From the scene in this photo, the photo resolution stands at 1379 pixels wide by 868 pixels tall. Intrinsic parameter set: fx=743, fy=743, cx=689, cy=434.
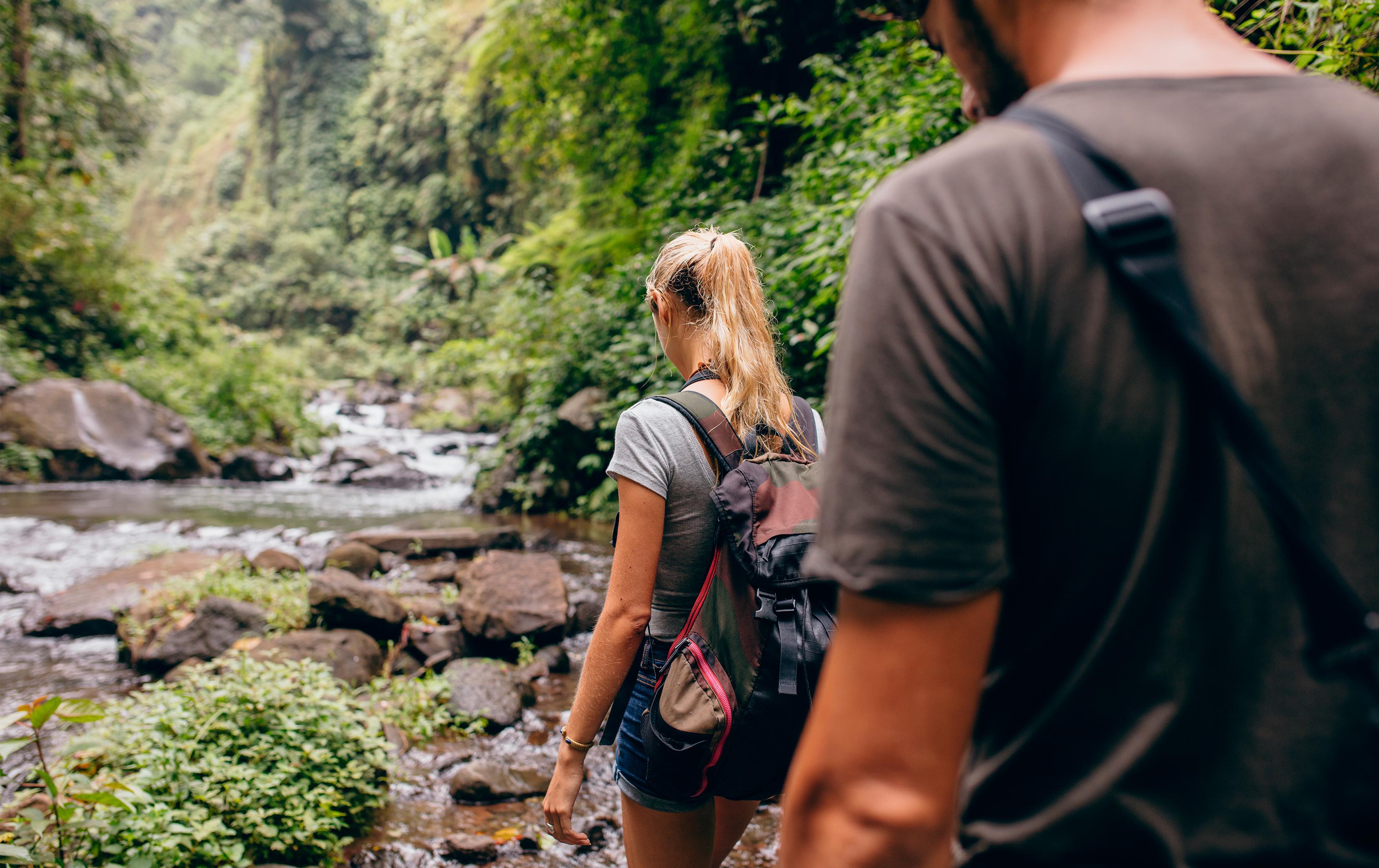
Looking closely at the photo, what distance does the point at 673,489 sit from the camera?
178 centimetres

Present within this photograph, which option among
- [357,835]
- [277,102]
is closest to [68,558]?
[357,835]

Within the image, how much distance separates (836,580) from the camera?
635 mm

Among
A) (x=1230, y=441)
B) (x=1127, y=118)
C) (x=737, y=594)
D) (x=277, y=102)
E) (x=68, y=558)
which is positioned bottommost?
(x=68, y=558)

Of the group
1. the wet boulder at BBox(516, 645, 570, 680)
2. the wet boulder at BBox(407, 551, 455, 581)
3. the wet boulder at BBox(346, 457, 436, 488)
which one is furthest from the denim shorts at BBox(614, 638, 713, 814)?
the wet boulder at BBox(346, 457, 436, 488)

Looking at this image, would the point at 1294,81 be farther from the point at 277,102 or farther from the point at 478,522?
the point at 277,102

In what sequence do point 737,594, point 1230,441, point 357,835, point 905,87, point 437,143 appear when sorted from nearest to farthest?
point 1230,441
point 737,594
point 357,835
point 905,87
point 437,143

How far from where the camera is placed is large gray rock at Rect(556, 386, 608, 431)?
30.4 ft

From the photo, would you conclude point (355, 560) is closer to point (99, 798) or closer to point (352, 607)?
point (352, 607)

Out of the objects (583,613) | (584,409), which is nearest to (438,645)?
(583,613)

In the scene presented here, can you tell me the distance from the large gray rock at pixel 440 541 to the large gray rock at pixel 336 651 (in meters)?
3.00

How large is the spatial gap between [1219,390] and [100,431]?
16.0m

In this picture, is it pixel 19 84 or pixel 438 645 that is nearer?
pixel 438 645

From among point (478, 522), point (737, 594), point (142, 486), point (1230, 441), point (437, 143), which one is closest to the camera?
point (1230, 441)

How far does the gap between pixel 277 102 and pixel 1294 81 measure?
38.8 metres
